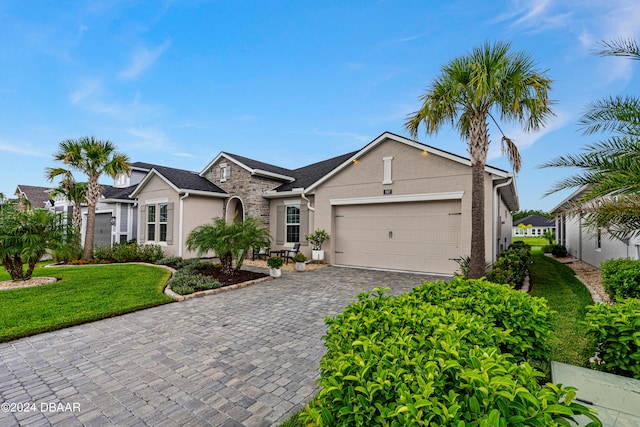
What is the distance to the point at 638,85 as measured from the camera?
5.49 metres

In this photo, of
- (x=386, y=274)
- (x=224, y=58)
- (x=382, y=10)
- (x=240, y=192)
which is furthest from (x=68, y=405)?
(x=224, y=58)

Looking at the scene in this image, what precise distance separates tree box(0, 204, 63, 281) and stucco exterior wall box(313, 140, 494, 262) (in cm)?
922

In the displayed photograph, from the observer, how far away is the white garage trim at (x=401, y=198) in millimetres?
9377

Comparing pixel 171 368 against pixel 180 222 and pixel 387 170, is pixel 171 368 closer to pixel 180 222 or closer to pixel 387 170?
pixel 387 170

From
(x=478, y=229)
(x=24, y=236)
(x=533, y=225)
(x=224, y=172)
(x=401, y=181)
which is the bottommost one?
(x=24, y=236)

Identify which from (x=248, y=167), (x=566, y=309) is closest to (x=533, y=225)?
(x=566, y=309)

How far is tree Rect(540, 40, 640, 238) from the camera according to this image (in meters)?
4.99

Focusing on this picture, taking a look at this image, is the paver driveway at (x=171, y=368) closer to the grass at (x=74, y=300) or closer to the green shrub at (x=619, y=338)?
the grass at (x=74, y=300)

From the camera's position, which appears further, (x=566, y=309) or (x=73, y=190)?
(x=73, y=190)

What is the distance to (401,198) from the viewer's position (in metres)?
→ 10.3

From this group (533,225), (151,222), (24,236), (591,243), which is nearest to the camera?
(24,236)

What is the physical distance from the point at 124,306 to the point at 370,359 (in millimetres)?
6824

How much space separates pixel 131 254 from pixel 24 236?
5.79m

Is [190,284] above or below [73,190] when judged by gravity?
below
